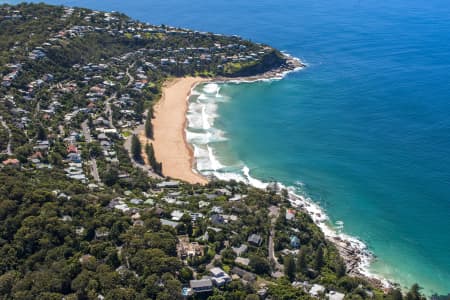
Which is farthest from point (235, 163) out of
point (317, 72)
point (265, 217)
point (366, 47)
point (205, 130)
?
point (366, 47)

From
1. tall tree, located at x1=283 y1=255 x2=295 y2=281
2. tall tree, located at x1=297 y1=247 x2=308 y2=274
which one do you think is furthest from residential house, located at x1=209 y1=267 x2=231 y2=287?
tall tree, located at x1=297 y1=247 x2=308 y2=274

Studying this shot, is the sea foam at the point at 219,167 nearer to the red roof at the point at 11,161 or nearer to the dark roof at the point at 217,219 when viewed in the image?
the dark roof at the point at 217,219

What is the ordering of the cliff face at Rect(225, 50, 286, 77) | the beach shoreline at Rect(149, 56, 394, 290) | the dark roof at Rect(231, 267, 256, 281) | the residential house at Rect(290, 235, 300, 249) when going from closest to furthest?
the dark roof at Rect(231, 267, 256, 281)
the residential house at Rect(290, 235, 300, 249)
the beach shoreline at Rect(149, 56, 394, 290)
the cliff face at Rect(225, 50, 286, 77)

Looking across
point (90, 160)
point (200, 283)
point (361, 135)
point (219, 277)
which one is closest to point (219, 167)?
point (90, 160)

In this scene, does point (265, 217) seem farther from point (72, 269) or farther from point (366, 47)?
point (366, 47)

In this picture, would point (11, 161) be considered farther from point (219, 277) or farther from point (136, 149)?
point (219, 277)

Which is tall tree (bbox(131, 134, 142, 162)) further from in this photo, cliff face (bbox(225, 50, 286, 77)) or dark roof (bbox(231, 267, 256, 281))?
cliff face (bbox(225, 50, 286, 77))
